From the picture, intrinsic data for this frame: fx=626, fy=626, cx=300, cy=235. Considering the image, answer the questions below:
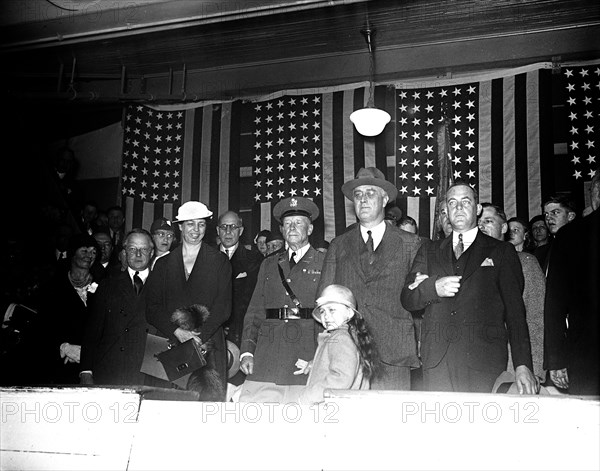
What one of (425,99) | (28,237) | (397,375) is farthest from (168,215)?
(397,375)

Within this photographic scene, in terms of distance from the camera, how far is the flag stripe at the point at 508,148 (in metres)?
7.71

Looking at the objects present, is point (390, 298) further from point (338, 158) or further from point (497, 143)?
point (338, 158)

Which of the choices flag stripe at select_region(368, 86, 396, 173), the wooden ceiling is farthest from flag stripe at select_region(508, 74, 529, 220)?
flag stripe at select_region(368, 86, 396, 173)

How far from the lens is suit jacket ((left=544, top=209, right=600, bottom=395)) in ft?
11.2

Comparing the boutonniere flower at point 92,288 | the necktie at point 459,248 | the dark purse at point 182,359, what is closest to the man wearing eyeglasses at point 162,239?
the boutonniere flower at point 92,288

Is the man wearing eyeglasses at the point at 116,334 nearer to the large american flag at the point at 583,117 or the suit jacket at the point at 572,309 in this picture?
the suit jacket at the point at 572,309

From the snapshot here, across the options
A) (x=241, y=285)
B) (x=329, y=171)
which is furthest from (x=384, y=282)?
(x=329, y=171)

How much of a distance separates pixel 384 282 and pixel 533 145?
444 cm

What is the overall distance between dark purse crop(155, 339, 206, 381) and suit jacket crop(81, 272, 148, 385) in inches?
18.5

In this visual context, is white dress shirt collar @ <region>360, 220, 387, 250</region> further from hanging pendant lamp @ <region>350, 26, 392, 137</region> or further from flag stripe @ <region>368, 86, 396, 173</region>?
flag stripe @ <region>368, 86, 396, 173</region>

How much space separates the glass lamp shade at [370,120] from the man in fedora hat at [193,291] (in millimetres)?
3441

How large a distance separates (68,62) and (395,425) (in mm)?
8994

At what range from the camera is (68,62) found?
32.5 ft

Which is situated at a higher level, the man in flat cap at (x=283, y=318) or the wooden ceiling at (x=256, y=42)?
the wooden ceiling at (x=256, y=42)
